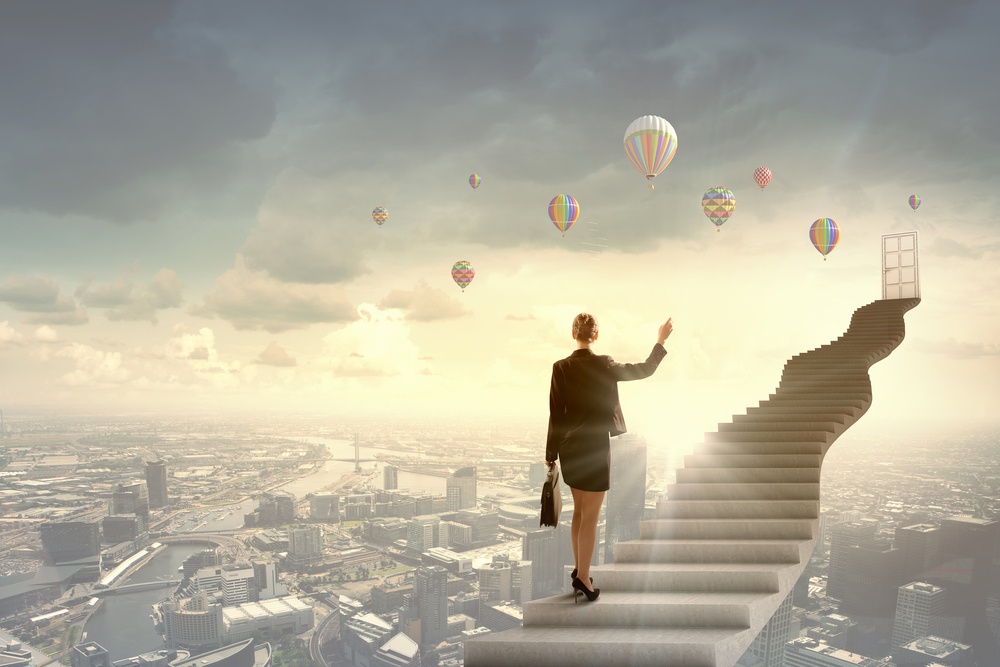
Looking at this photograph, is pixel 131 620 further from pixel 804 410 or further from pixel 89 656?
pixel 804 410

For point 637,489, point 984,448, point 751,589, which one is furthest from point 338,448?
point 751,589

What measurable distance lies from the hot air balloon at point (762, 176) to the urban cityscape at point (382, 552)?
35.6ft

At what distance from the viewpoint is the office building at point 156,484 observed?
45.4 meters

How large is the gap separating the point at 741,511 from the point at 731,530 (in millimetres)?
604

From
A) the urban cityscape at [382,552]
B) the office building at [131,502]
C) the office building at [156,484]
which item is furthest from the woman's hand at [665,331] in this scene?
the office building at [156,484]

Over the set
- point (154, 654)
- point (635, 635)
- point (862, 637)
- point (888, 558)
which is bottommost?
point (154, 654)

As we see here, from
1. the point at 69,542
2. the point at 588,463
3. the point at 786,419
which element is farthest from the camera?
the point at 69,542

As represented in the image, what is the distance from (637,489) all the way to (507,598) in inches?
289

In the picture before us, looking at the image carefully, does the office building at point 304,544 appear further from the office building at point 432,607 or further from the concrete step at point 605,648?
the concrete step at point 605,648

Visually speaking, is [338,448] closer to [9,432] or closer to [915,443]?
[9,432]

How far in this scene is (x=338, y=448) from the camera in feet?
207

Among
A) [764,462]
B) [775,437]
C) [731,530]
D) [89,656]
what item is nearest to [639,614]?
[731,530]

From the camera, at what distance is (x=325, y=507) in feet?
145

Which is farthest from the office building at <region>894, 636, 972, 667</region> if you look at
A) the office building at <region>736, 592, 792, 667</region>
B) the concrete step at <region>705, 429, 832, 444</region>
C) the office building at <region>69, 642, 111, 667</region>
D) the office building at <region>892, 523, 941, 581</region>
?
the office building at <region>69, 642, 111, 667</region>
